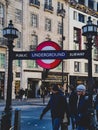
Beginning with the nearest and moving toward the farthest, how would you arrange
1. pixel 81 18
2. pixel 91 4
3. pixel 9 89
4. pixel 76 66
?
pixel 9 89, pixel 76 66, pixel 81 18, pixel 91 4

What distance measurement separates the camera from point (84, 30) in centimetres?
1240

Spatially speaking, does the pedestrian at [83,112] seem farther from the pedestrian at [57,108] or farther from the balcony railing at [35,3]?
the balcony railing at [35,3]

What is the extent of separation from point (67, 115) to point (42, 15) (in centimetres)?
4726

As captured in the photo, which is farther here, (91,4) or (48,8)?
(91,4)

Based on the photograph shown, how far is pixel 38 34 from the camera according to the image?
184 feet

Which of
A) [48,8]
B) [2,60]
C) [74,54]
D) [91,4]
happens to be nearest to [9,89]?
[74,54]

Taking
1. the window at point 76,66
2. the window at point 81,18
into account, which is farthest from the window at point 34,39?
the window at point 81,18

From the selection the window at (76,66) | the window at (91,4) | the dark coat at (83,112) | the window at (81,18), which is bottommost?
the dark coat at (83,112)

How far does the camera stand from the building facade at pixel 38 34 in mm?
50269

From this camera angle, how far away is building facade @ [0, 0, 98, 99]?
50.3 metres

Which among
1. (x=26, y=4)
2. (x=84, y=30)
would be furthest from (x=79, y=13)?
(x=84, y=30)

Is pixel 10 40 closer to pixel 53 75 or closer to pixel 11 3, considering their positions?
pixel 11 3

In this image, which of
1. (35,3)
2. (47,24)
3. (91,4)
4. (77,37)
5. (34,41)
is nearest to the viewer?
(34,41)

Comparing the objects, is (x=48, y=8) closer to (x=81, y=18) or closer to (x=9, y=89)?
(x=81, y=18)
